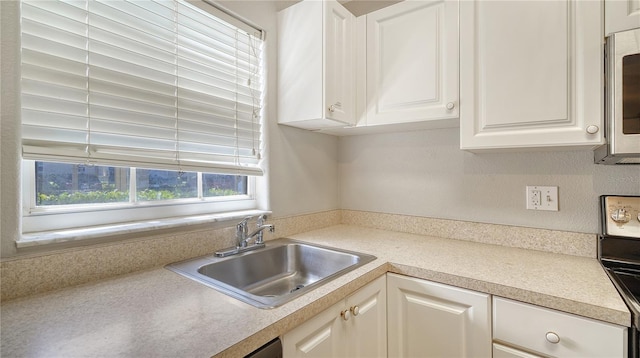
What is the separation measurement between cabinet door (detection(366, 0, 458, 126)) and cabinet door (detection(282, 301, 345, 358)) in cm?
→ 101

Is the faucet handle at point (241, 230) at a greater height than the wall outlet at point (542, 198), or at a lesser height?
lesser

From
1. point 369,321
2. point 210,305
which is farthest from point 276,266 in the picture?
point 210,305

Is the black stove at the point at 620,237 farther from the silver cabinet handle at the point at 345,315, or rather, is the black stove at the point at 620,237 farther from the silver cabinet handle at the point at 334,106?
the silver cabinet handle at the point at 334,106

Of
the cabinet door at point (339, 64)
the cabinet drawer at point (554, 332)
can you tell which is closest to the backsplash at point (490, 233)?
the cabinet drawer at point (554, 332)

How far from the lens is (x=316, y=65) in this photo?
149 centimetres

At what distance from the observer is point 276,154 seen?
1.66 meters

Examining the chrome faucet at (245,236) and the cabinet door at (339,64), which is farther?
the cabinet door at (339,64)

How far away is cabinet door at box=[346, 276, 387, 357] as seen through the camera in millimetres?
1034

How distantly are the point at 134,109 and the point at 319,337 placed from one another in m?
1.07

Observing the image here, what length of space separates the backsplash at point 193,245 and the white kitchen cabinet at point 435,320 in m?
0.61

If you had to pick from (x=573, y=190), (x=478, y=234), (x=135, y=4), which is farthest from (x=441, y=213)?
(x=135, y=4)

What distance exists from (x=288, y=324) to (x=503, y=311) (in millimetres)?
748

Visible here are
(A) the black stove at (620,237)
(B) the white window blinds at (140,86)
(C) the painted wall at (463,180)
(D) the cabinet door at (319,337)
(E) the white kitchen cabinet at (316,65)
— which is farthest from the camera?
(E) the white kitchen cabinet at (316,65)

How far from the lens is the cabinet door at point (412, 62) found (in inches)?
53.3
